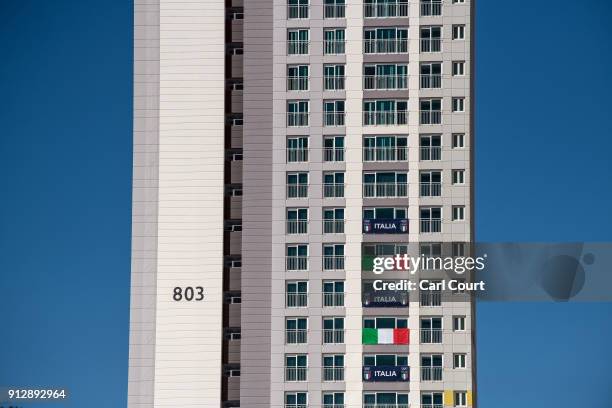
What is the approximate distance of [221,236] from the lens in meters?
6.09

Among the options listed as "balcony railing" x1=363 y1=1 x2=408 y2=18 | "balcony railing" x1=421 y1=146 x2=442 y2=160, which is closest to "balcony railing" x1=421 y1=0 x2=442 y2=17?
"balcony railing" x1=363 y1=1 x2=408 y2=18

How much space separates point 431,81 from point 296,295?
176 cm

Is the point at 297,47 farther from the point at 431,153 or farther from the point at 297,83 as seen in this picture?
the point at 431,153

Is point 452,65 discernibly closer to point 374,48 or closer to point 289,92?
point 374,48

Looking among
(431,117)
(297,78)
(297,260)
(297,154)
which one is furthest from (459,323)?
(297,78)

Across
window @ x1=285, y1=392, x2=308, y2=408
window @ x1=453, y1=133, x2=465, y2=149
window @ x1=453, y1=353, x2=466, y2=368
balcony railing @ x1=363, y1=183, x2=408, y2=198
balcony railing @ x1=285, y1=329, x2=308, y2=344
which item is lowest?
window @ x1=285, y1=392, x2=308, y2=408

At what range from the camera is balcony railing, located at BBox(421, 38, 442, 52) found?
6.11 meters

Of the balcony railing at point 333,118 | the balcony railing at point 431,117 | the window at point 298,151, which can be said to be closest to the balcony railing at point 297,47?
the balcony railing at point 333,118

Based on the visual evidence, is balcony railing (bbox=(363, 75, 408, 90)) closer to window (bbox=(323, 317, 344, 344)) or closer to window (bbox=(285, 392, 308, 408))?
window (bbox=(323, 317, 344, 344))

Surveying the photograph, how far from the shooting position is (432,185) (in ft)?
19.9

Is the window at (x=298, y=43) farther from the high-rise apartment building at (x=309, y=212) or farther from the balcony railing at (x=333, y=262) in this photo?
the balcony railing at (x=333, y=262)

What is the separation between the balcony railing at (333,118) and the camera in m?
6.13

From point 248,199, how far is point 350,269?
861 mm

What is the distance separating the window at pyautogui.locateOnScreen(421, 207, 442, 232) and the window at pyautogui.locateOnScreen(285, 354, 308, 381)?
1.22m
